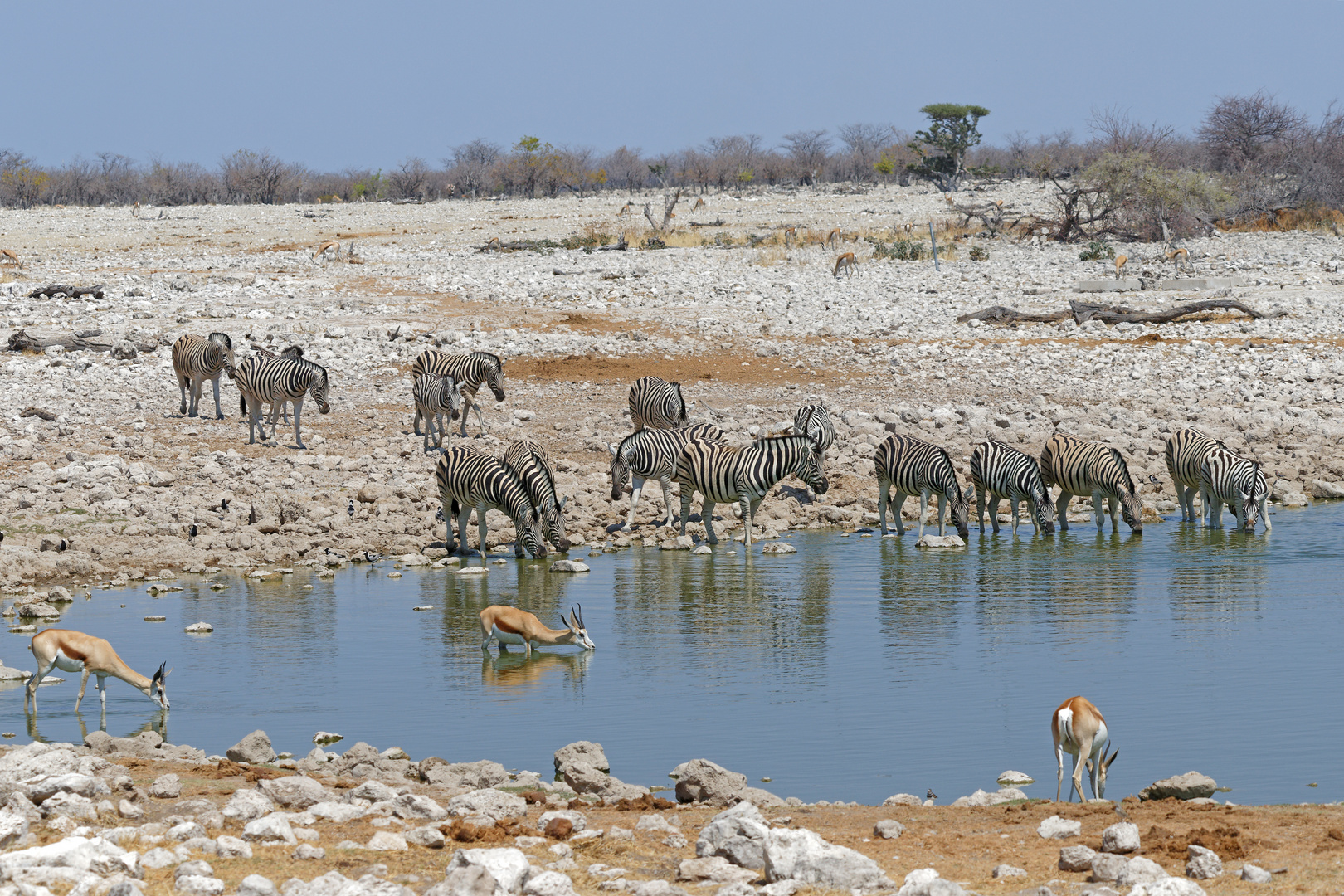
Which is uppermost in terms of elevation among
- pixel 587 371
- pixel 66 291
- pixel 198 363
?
pixel 66 291

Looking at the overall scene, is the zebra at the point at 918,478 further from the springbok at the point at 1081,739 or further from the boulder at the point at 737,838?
the boulder at the point at 737,838

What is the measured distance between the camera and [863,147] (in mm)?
99750

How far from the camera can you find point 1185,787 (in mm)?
7105

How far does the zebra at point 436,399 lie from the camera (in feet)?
60.3

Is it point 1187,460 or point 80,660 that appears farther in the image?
point 1187,460

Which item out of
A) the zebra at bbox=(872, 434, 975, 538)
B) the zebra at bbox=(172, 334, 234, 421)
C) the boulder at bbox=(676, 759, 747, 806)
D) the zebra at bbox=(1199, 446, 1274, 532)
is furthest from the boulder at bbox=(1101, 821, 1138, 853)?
the zebra at bbox=(172, 334, 234, 421)

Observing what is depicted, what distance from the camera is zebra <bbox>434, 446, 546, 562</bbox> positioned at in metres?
15.0

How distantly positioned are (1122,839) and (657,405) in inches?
506

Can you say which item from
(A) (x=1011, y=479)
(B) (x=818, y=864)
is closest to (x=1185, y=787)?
(B) (x=818, y=864)

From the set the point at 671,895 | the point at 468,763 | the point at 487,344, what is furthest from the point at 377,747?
the point at 487,344

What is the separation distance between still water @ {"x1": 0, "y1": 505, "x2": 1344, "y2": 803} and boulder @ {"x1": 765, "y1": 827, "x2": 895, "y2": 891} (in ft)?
7.32

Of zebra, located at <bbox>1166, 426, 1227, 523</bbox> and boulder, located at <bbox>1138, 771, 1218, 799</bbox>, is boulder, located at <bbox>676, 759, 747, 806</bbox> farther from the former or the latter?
zebra, located at <bbox>1166, 426, 1227, 523</bbox>

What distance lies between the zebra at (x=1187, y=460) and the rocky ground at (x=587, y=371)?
0.44 meters

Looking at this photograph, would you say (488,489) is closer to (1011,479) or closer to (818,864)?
(1011,479)
